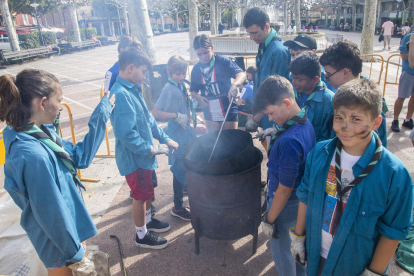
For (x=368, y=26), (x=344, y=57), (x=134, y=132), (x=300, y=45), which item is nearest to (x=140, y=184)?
(x=134, y=132)

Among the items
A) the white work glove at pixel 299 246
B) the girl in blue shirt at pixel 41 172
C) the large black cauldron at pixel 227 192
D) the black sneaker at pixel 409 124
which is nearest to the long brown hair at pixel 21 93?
the girl in blue shirt at pixel 41 172

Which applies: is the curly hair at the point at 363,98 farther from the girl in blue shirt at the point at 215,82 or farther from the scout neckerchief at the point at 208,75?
the scout neckerchief at the point at 208,75

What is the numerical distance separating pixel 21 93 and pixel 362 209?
2036mm

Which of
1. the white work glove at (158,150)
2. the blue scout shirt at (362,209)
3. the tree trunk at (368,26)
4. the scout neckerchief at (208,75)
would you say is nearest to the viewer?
the blue scout shirt at (362,209)

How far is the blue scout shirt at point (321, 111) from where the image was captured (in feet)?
7.50

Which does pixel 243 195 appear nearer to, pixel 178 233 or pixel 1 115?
pixel 178 233

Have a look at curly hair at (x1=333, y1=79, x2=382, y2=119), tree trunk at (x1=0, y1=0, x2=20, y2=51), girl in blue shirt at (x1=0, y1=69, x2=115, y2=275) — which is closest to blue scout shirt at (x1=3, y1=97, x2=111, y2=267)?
girl in blue shirt at (x1=0, y1=69, x2=115, y2=275)

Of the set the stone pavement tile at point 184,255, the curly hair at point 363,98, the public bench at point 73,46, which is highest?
the public bench at point 73,46

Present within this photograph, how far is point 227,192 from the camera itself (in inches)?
97.2

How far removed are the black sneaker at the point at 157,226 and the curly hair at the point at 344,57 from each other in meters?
2.45

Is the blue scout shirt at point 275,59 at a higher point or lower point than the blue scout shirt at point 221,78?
higher

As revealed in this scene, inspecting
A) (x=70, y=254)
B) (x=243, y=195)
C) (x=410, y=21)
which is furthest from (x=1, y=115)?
(x=410, y=21)

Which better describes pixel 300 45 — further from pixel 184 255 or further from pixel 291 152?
pixel 184 255

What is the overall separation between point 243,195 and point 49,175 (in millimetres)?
1574
